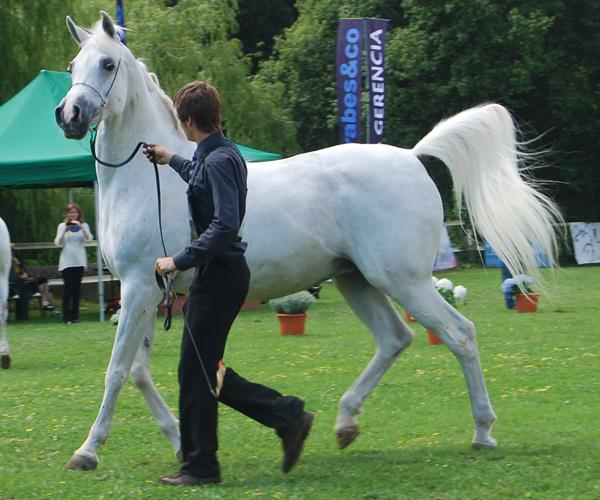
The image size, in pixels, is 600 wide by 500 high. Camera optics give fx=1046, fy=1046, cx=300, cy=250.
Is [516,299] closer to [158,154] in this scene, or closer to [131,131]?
[131,131]

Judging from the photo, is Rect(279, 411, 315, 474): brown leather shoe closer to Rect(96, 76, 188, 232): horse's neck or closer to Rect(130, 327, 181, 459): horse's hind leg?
Rect(130, 327, 181, 459): horse's hind leg

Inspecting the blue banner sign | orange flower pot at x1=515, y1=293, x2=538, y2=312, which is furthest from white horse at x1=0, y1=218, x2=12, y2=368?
the blue banner sign

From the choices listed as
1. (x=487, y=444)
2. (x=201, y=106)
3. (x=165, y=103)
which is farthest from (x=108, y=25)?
(x=487, y=444)

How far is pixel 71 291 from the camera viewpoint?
57.4ft

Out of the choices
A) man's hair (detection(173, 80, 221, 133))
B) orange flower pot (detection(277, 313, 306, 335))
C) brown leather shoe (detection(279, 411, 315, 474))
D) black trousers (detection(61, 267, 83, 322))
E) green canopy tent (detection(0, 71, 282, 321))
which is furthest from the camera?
black trousers (detection(61, 267, 83, 322))

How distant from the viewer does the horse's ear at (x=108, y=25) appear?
6.32 m

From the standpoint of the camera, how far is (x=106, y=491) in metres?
5.62

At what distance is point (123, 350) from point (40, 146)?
35.5ft

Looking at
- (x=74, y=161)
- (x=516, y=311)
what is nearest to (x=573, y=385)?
(x=516, y=311)

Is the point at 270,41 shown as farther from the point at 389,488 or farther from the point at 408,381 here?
the point at 389,488

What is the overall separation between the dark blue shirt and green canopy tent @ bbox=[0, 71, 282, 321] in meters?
9.73

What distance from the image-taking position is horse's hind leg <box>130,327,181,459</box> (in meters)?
6.56

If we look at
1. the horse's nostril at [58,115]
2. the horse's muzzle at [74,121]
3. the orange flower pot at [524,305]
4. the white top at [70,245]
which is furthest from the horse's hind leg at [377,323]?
the white top at [70,245]

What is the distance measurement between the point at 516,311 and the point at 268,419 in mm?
10613
